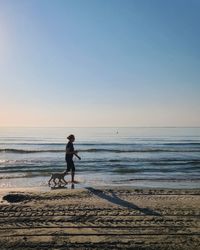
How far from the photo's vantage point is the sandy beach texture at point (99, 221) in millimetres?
7148

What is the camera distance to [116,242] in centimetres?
714

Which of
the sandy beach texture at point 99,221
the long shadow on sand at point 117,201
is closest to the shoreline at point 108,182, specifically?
the long shadow on sand at point 117,201

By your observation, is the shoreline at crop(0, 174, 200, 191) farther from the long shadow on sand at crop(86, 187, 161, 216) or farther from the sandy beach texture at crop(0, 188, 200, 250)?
the sandy beach texture at crop(0, 188, 200, 250)

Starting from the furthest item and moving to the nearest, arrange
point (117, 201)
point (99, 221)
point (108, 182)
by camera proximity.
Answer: point (108, 182), point (117, 201), point (99, 221)

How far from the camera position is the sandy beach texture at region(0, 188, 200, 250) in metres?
7.15

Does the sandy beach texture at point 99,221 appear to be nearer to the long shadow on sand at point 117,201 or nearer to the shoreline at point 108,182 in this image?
the long shadow on sand at point 117,201

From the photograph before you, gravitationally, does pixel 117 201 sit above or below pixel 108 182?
above

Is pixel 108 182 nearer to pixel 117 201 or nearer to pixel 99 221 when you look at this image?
pixel 117 201

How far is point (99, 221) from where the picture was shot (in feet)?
28.7

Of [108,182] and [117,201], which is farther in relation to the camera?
[108,182]

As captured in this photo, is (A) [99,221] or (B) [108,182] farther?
(B) [108,182]

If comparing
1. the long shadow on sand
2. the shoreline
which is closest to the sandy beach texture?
the long shadow on sand

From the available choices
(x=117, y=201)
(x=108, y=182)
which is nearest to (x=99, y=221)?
(x=117, y=201)

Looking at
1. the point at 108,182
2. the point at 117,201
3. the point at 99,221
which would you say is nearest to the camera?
the point at 99,221
